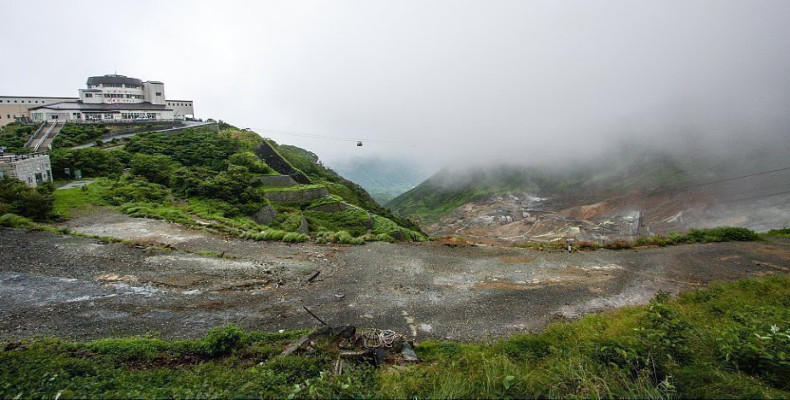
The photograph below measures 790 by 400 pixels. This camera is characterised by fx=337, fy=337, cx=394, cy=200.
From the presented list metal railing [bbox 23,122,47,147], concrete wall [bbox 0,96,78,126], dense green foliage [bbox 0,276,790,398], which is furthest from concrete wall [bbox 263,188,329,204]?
concrete wall [bbox 0,96,78,126]

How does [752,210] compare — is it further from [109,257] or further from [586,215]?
[109,257]

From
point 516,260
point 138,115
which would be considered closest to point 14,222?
point 516,260

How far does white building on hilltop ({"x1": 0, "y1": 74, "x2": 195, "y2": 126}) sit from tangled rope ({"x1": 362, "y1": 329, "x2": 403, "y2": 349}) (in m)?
56.6

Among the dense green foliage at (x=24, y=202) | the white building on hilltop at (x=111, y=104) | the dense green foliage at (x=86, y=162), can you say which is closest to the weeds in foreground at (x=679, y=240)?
the dense green foliage at (x=24, y=202)

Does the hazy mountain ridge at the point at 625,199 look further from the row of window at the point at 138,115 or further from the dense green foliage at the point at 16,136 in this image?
the dense green foliage at the point at 16,136

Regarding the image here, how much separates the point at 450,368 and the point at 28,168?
101ft

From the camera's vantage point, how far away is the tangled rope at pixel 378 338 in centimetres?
722

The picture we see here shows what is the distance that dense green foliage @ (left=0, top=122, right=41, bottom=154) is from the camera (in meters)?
31.3

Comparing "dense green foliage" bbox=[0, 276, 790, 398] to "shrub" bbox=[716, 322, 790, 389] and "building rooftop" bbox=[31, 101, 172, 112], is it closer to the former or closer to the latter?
"shrub" bbox=[716, 322, 790, 389]

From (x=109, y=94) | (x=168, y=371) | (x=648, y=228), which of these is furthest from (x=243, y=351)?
(x=109, y=94)

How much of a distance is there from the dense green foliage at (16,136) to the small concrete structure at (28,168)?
26.8ft

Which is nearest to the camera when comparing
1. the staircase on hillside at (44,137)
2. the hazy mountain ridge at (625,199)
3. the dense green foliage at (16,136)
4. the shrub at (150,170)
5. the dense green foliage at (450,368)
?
the dense green foliage at (450,368)

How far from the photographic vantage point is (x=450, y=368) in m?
5.47

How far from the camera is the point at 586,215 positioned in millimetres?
54062
